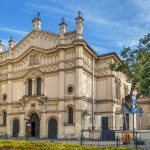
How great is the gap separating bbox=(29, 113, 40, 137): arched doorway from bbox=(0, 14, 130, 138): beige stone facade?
0.14 metres

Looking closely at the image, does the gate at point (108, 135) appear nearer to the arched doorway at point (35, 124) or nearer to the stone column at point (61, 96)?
the stone column at point (61, 96)

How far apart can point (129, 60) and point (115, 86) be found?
682cm

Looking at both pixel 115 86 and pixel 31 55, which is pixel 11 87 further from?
pixel 115 86

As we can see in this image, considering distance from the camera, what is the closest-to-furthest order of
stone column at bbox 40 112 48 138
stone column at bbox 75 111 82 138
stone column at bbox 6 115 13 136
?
1. stone column at bbox 75 111 82 138
2. stone column at bbox 40 112 48 138
3. stone column at bbox 6 115 13 136

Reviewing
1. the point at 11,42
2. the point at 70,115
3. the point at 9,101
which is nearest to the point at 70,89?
the point at 70,115

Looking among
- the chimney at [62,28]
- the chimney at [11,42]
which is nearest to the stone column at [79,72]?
the chimney at [62,28]

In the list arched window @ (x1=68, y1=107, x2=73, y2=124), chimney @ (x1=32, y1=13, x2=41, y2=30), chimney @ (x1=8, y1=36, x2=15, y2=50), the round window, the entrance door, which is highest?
chimney @ (x1=32, y1=13, x2=41, y2=30)

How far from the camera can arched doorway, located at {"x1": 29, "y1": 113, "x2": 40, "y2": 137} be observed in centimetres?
3884

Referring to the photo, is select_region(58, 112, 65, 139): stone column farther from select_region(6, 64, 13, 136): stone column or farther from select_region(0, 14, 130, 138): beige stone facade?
select_region(6, 64, 13, 136): stone column

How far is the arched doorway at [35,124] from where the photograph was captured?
38844mm

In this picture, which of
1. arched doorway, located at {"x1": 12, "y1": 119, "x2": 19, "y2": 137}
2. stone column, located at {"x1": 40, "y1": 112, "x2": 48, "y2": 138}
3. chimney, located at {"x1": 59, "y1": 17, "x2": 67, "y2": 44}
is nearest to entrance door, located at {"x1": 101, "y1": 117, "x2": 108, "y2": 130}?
stone column, located at {"x1": 40, "y1": 112, "x2": 48, "y2": 138}

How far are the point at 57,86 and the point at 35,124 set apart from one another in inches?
257

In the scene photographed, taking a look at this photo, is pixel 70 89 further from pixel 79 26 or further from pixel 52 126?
pixel 79 26

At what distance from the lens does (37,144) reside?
17.1 metres
